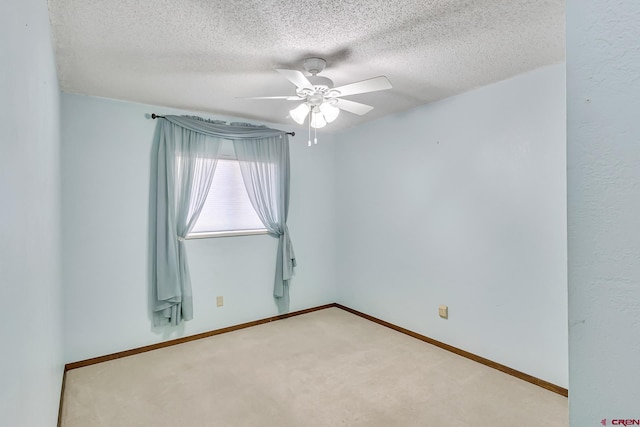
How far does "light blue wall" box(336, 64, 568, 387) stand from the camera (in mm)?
2467

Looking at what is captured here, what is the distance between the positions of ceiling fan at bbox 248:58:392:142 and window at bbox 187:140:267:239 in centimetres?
144

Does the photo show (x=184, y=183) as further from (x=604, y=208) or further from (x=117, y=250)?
(x=604, y=208)

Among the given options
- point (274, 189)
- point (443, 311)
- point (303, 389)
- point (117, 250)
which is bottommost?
point (303, 389)

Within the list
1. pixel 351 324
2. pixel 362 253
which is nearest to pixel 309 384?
pixel 351 324

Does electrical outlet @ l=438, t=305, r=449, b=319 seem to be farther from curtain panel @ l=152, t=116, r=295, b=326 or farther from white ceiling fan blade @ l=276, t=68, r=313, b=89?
white ceiling fan blade @ l=276, t=68, r=313, b=89

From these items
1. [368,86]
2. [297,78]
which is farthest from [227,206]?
[368,86]

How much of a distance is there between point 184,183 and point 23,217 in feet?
7.81

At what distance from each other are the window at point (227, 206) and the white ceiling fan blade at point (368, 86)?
1883 millimetres

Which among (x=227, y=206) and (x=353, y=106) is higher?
(x=353, y=106)

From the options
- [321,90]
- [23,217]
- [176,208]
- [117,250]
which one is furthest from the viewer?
[176,208]

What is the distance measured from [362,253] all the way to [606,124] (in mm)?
3682

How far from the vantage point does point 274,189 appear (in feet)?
13.2

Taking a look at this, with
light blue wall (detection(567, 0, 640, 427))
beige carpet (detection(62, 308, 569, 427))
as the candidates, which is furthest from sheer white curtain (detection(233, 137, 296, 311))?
light blue wall (detection(567, 0, 640, 427))

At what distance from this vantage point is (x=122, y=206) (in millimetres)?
3131
